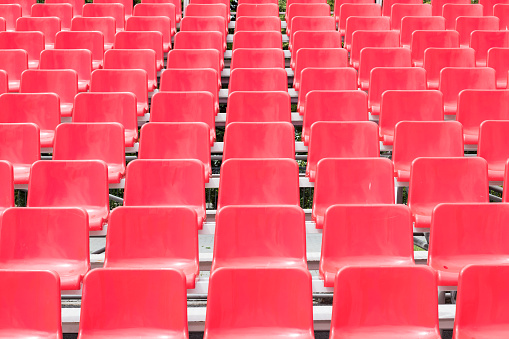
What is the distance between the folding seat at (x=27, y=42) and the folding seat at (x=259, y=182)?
71.6 inches

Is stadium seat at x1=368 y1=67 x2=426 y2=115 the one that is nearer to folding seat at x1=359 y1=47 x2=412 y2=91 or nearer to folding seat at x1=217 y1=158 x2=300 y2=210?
folding seat at x1=359 y1=47 x2=412 y2=91

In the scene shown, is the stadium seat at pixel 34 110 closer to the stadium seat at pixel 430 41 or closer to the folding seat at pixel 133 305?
the folding seat at pixel 133 305

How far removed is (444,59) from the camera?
12.2ft

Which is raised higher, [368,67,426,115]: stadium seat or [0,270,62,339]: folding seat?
[368,67,426,115]: stadium seat

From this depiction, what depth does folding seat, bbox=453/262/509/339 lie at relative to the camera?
1.87m

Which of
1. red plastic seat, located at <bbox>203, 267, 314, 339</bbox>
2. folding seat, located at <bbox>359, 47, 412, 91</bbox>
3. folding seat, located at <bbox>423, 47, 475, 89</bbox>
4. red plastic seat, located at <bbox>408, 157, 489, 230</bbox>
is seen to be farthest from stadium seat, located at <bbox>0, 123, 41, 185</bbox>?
folding seat, located at <bbox>423, 47, 475, 89</bbox>

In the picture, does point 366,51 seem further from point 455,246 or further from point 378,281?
point 378,281

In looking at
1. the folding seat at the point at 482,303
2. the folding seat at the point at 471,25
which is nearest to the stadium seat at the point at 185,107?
the folding seat at the point at 482,303

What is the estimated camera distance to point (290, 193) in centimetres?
257

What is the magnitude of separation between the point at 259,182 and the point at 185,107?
Result: 722 mm

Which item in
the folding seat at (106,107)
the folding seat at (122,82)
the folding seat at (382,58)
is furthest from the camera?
the folding seat at (382,58)

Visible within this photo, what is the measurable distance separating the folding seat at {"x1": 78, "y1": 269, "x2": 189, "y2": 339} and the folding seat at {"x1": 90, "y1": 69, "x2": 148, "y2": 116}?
1.65 meters

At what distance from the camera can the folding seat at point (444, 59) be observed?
3.72m

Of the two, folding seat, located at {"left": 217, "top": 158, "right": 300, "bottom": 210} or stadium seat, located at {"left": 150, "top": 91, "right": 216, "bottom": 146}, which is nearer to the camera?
folding seat, located at {"left": 217, "top": 158, "right": 300, "bottom": 210}
